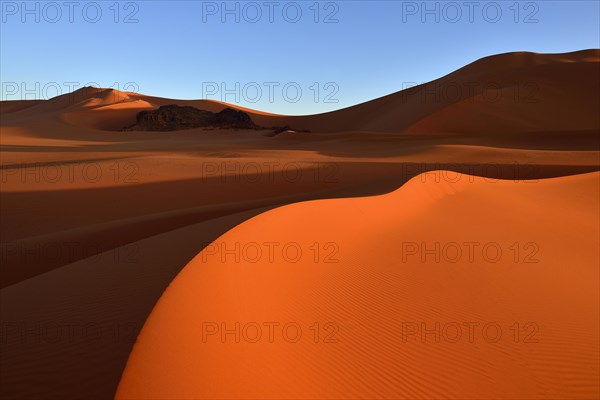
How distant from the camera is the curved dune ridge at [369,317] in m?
2.45

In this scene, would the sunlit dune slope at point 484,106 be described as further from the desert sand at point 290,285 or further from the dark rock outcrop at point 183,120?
the desert sand at point 290,285

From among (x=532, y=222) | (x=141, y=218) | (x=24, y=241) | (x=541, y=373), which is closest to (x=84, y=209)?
(x=141, y=218)

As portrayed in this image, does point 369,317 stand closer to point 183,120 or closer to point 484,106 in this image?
point 484,106

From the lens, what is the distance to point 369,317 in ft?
11.2

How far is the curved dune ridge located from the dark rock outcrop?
35.5m

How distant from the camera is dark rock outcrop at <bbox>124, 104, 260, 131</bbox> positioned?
38.6 m

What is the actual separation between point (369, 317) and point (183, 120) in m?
39.2

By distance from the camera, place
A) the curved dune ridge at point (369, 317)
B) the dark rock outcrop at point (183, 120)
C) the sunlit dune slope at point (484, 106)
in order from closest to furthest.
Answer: the curved dune ridge at point (369, 317), the sunlit dune slope at point (484, 106), the dark rock outcrop at point (183, 120)

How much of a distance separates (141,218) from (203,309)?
447cm

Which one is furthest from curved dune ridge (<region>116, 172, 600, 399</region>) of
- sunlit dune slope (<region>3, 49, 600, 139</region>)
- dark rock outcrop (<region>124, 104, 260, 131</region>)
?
dark rock outcrop (<region>124, 104, 260, 131</region>)

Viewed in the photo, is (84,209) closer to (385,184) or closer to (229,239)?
(229,239)

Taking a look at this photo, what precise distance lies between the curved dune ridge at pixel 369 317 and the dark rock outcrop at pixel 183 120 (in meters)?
35.5

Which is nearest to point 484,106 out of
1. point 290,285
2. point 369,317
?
point 290,285

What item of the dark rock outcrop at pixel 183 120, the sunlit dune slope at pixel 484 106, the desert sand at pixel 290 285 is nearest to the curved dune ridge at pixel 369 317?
the desert sand at pixel 290 285
